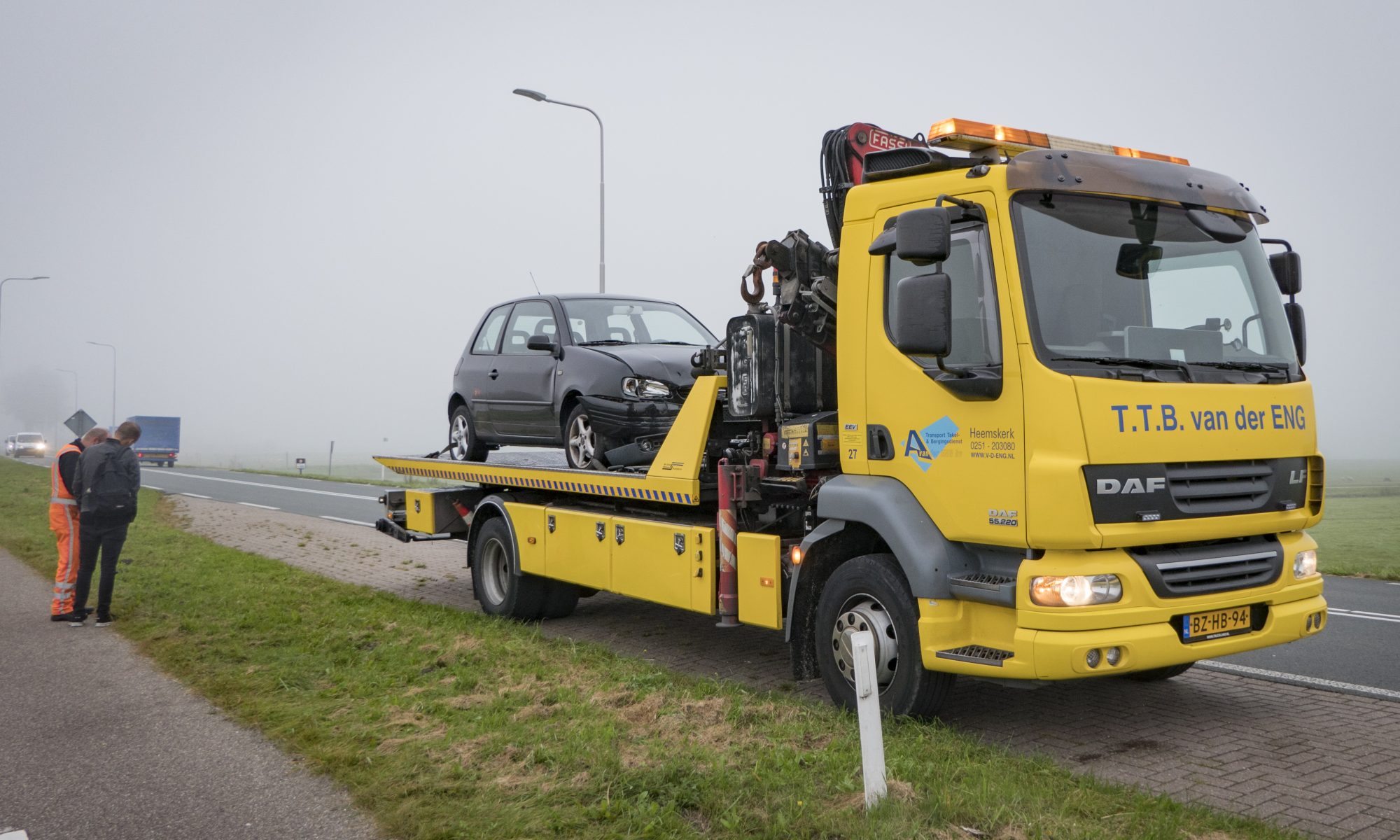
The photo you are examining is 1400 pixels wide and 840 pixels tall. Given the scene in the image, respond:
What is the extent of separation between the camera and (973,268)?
5527 millimetres

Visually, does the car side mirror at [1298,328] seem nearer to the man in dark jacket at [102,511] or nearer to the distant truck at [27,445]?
the man in dark jacket at [102,511]

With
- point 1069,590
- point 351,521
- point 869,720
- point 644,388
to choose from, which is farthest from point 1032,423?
point 351,521

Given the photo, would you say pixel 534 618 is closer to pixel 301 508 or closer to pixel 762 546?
pixel 762 546

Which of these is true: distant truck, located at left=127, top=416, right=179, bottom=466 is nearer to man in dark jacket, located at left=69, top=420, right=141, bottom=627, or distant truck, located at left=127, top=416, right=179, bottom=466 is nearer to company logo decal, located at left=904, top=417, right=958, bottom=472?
man in dark jacket, located at left=69, top=420, right=141, bottom=627

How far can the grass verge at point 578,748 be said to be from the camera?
4383mm

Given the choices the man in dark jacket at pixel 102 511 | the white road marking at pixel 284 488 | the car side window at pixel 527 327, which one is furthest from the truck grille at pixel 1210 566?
the white road marking at pixel 284 488

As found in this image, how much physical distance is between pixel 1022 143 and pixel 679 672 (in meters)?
3.87

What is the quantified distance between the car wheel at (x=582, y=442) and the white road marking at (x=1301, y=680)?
4454 mm

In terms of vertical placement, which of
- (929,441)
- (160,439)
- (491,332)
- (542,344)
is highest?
(491,332)

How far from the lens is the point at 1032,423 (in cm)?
518

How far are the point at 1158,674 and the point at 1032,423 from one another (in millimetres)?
2643

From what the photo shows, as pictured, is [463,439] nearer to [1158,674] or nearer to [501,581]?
[501,581]

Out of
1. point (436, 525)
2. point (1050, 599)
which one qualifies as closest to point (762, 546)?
point (1050, 599)

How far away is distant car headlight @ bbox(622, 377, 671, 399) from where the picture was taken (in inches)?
335
